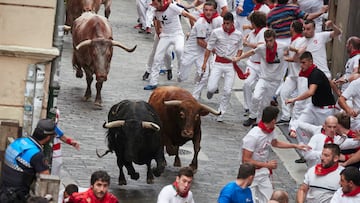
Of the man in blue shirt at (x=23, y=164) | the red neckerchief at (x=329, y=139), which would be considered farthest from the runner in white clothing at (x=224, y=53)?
the man in blue shirt at (x=23, y=164)

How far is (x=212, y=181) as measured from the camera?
2103cm

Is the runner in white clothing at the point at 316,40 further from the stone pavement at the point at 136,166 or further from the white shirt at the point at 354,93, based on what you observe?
the white shirt at the point at 354,93

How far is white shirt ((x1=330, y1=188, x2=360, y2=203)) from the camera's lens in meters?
16.9

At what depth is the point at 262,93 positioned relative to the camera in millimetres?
24031

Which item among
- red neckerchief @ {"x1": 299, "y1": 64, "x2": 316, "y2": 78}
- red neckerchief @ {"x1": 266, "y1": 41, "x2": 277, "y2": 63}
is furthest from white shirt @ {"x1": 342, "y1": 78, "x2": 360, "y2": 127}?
red neckerchief @ {"x1": 266, "y1": 41, "x2": 277, "y2": 63}

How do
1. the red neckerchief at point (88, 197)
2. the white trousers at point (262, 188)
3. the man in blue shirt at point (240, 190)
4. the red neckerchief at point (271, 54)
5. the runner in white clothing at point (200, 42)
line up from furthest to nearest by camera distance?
the runner in white clothing at point (200, 42), the red neckerchief at point (271, 54), the white trousers at point (262, 188), the man in blue shirt at point (240, 190), the red neckerchief at point (88, 197)

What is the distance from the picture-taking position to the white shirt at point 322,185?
1775 centimetres

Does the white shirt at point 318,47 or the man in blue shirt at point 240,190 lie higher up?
the man in blue shirt at point 240,190

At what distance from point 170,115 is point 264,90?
3.24 metres

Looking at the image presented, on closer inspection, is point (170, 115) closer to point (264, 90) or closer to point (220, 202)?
point (264, 90)

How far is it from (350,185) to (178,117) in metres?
4.93

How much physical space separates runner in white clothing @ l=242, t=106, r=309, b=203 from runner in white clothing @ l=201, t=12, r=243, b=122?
5945 millimetres

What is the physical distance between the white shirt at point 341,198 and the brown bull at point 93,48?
8.58 meters

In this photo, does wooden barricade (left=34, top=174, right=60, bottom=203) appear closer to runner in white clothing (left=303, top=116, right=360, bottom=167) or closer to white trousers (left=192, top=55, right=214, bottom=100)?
runner in white clothing (left=303, top=116, right=360, bottom=167)
